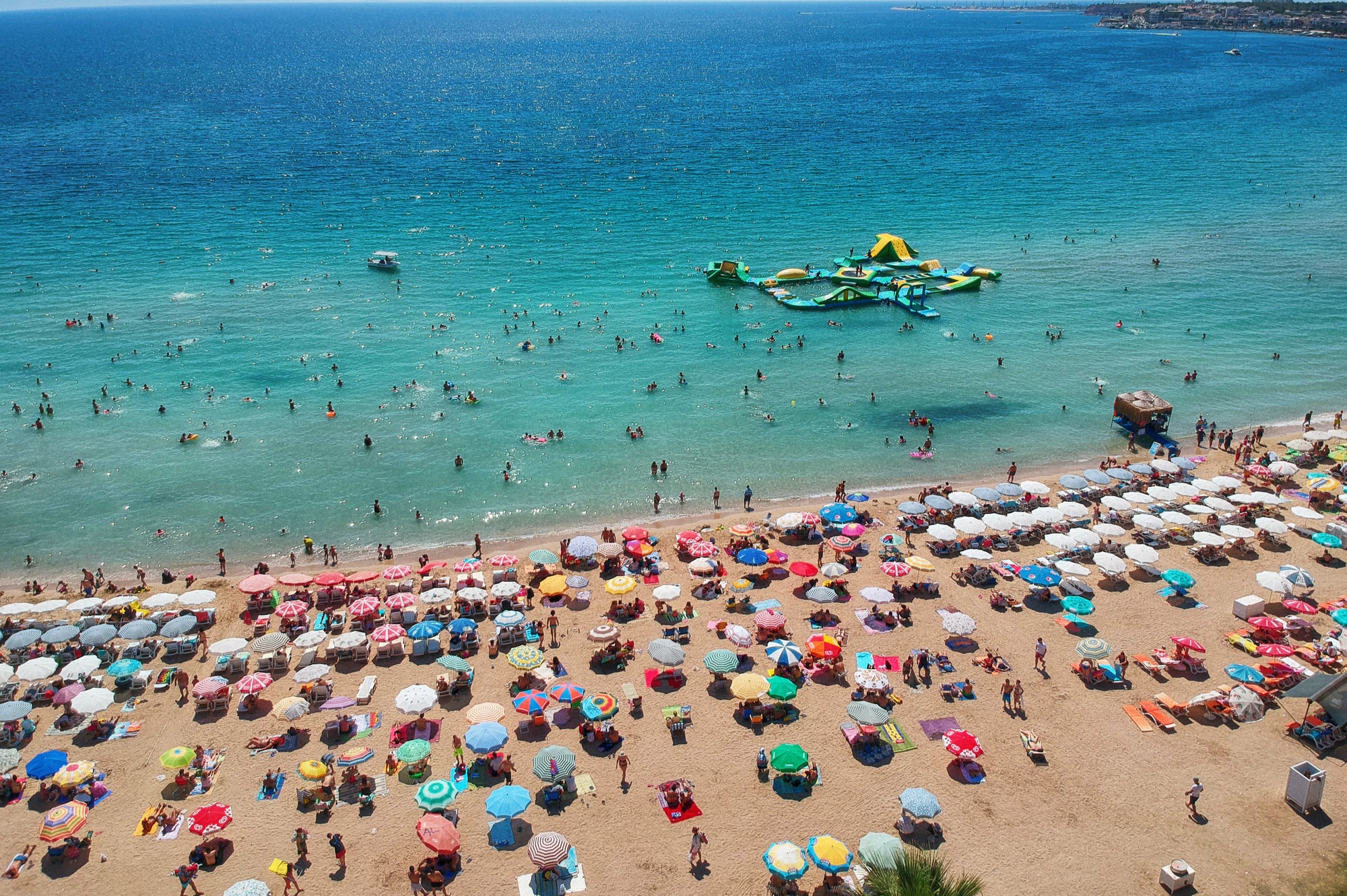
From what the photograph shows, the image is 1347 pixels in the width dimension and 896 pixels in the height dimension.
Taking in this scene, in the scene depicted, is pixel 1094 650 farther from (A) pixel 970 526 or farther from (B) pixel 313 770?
(B) pixel 313 770

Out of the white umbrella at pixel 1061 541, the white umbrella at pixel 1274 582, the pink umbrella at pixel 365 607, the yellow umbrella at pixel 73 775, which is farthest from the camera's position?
the white umbrella at pixel 1061 541

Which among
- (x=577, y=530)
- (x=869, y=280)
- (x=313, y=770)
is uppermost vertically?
(x=869, y=280)

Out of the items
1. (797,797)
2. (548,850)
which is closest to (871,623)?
(797,797)

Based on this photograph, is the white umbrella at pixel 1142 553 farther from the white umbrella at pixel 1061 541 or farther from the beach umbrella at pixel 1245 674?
the beach umbrella at pixel 1245 674

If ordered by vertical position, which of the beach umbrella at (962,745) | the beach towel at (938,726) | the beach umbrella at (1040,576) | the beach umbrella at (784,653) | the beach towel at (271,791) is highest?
the beach umbrella at (1040,576)

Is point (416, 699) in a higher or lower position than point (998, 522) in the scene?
lower

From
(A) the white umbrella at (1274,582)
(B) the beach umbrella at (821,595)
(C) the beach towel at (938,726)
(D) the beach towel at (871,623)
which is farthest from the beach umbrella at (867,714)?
(A) the white umbrella at (1274,582)

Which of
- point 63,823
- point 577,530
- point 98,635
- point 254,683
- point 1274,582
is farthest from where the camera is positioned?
point 577,530
